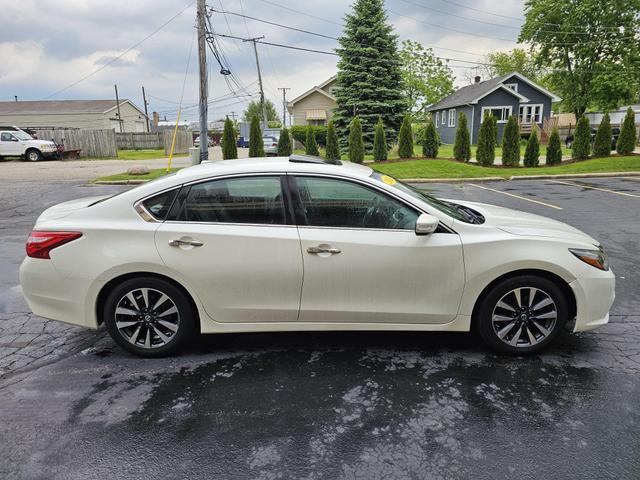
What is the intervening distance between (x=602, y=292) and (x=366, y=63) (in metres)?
26.8

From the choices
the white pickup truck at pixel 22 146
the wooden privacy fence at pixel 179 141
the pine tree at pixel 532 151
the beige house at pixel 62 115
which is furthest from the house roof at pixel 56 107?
the pine tree at pixel 532 151

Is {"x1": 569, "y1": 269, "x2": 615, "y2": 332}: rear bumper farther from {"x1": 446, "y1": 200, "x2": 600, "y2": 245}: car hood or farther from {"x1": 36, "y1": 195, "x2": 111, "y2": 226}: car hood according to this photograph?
{"x1": 36, "y1": 195, "x2": 111, "y2": 226}: car hood

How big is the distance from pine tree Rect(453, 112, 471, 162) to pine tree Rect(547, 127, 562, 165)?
3400 millimetres

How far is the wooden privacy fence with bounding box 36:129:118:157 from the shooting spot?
31181 mm

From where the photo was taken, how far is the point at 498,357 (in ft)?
12.0

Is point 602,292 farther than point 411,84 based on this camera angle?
No

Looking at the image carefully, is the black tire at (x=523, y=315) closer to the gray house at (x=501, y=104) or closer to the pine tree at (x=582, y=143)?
the pine tree at (x=582, y=143)

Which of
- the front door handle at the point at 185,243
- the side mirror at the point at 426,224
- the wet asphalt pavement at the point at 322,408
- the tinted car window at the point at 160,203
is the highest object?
the tinted car window at the point at 160,203

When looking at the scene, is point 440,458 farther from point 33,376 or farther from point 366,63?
point 366,63

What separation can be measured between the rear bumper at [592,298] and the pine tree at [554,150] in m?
18.3

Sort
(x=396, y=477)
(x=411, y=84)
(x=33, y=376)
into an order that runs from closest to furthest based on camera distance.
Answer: (x=396, y=477) < (x=33, y=376) < (x=411, y=84)

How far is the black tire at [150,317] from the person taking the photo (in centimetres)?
353

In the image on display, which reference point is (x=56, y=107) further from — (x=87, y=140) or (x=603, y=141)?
(x=603, y=141)

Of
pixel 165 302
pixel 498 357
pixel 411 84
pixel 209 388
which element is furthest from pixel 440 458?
pixel 411 84
